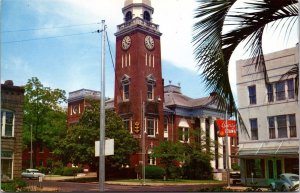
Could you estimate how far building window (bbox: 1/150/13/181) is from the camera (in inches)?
500

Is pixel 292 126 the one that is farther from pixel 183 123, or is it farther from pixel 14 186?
pixel 183 123

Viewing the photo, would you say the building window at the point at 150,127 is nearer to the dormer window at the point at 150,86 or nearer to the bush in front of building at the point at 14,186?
the dormer window at the point at 150,86

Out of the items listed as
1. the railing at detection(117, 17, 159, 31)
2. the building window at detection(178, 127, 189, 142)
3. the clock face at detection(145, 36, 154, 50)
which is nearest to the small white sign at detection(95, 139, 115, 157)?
the railing at detection(117, 17, 159, 31)

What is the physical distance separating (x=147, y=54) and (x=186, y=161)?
24.6 feet

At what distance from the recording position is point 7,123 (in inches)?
546

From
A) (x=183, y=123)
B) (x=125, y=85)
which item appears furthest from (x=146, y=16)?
(x=183, y=123)

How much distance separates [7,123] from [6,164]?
1499 mm

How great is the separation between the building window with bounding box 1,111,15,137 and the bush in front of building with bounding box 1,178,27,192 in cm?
180

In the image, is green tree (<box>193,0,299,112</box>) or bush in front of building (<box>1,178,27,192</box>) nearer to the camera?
green tree (<box>193,0,299,112</box>)

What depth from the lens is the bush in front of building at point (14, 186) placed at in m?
11.2

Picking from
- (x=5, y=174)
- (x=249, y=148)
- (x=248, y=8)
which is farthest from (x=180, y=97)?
(x=248, y=8)

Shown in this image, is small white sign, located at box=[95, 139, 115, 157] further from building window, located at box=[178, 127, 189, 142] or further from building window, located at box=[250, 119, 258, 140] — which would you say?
building window, located at box=[178, 127, 189, 142]

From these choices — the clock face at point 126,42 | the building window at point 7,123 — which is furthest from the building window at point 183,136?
the building window at point 7,123

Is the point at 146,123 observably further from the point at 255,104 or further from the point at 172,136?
the point at 255,104
